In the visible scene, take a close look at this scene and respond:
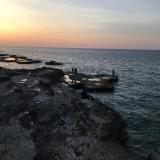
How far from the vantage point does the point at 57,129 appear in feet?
75.8

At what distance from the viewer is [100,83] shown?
56906mm

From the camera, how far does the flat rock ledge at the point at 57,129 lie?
800 inches

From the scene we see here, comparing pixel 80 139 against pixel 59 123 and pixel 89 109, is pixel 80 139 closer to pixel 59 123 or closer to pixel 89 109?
pixel 59 123

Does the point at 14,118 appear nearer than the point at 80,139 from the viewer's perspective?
No

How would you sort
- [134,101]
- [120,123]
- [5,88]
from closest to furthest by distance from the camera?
1. [120,123]
2. [5,88]
3. [134,101]

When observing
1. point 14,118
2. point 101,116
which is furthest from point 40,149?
point 101,116

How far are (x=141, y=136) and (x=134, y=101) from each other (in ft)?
62.0

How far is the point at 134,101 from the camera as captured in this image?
4828 cm

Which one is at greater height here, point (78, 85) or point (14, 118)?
point (14, 118)

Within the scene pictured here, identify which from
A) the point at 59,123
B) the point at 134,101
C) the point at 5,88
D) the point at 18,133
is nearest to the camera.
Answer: the point at 18,133

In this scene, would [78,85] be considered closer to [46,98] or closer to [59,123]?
[46,98]

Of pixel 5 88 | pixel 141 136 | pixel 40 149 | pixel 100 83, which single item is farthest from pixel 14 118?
pixel 100 83

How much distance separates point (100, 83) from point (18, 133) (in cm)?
3619

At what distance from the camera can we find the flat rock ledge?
20.3m
